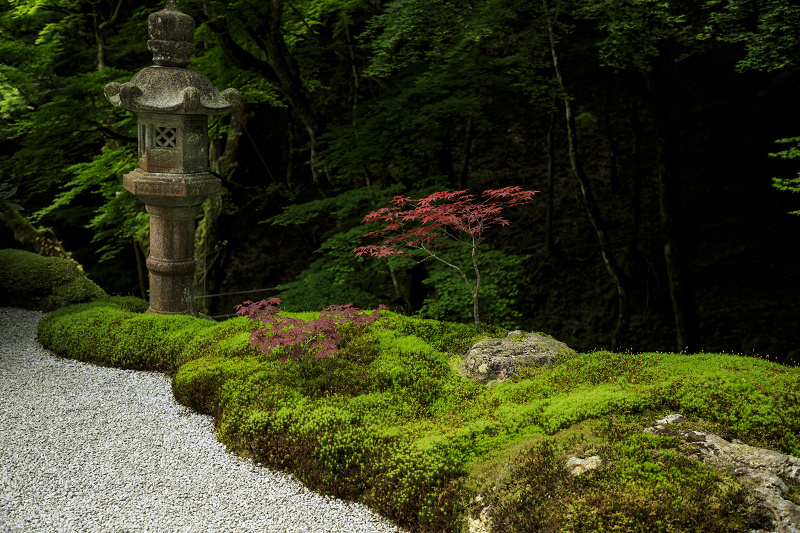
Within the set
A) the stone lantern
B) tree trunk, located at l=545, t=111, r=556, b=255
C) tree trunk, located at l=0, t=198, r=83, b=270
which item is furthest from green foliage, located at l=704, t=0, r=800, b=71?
tree trunk, located at l=0, t=198, r=83, b=270

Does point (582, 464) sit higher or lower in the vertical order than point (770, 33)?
lower

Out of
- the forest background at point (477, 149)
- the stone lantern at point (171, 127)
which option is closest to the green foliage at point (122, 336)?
Result: the stone lantern at point (171, 127)

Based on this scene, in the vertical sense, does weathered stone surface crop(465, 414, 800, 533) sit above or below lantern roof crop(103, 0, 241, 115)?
below

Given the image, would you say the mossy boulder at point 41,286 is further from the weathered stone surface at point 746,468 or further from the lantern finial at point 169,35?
the weathered stone surface at point 746,468

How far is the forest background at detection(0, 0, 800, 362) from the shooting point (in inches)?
309

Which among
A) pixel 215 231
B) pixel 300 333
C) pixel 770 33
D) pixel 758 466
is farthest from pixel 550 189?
pixel 758 466

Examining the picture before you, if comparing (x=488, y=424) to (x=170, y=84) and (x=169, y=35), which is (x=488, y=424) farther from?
(x=169, y=35)

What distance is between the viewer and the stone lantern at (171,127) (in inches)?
239

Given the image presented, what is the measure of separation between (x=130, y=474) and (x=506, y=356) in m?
2.83

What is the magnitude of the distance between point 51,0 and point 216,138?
3.19m

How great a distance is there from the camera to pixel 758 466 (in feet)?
10.8

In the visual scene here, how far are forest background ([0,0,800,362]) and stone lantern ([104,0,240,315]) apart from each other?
154cm

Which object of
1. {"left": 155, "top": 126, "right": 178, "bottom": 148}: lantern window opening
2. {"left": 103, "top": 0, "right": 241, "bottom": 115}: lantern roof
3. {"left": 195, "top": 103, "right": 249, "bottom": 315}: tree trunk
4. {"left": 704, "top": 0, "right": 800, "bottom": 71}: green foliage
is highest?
{"left": 704, "top": 0, "right": 800, "bottom": 71}: green foliage

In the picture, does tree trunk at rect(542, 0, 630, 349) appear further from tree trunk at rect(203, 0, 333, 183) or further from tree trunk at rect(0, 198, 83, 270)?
tree trunk at rect(0, 198, 83, 270)
